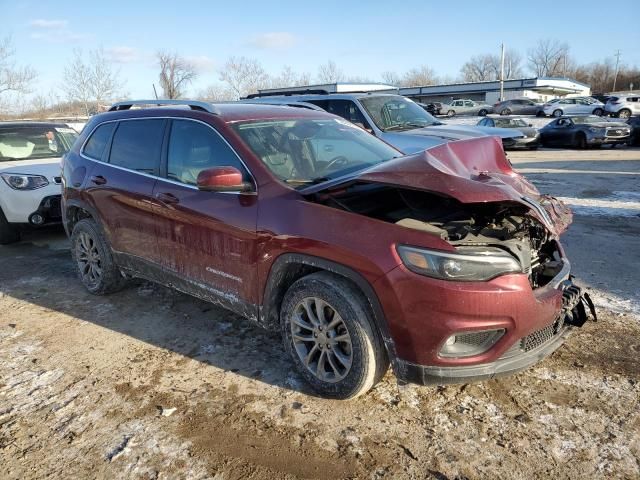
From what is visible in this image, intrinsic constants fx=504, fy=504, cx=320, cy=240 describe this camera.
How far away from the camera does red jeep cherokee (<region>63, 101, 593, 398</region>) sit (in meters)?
2.66

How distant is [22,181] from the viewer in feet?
21.9

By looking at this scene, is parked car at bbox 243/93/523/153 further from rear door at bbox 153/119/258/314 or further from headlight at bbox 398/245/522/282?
headlight at bbox 398/245/522/282

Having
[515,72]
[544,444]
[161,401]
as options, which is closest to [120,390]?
[161,401]

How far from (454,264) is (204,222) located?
1805mm

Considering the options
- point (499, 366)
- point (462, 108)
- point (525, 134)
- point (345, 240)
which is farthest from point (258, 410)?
point (462, 108)

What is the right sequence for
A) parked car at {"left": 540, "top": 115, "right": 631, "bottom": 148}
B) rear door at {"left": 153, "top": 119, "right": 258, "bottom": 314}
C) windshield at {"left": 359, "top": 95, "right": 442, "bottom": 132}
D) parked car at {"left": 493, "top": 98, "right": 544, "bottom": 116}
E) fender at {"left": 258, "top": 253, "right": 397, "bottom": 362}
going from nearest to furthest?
fender at {"left": 258, "top": 253, "right": 397, "bottom": 362}
rear door at {"left": 153, "top": 119, "right": 258, "bottom": 314}
windshield at {"left": 359, "top": 95, "right": 442, "bottom": 132}
parked car at {"left": 540, "top": 115, "right": 631, "bottom": 148}
parked car at {"left": 493, "top": 98, "right": 544, "bottom": 116}

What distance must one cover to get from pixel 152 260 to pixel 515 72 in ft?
389

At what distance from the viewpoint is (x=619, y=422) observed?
2764 millimetres

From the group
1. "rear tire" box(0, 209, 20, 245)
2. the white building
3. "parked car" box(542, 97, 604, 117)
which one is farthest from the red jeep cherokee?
the white building

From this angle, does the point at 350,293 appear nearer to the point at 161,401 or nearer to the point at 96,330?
the point at 161,401

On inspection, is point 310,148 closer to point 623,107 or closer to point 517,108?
point 623,107

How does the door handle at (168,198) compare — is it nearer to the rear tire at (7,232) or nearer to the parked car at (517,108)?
the rear tire at (7,232)

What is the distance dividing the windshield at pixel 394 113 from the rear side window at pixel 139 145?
5230 millimetres

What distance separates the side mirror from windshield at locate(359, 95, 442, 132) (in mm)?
5980
